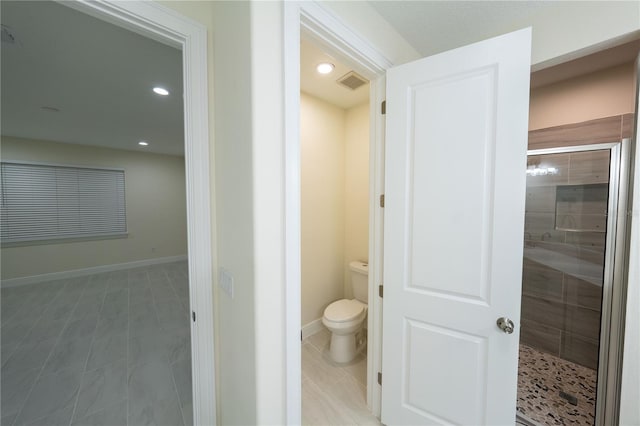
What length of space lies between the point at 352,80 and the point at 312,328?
2565mm

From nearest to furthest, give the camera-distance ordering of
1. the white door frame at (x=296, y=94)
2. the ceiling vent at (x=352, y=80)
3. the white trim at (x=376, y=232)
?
the white door frame at (x=296, y=94) < the white trim at (x=376, y=232) < the ceiling vent at (x=352, y=80)

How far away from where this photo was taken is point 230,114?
0.93 metres

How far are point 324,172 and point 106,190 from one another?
5.23 m

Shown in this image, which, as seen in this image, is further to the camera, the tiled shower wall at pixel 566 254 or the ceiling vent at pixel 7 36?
the tiled shower wall at pixel 566 254

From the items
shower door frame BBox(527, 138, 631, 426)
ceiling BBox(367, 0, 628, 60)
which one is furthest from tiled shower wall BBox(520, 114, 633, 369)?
ceiling BBox(367, 0, 628, 60)

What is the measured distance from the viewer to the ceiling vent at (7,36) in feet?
4.74

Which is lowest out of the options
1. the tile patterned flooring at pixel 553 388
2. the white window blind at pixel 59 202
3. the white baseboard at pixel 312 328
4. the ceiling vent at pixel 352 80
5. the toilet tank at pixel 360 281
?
the tile patterned flooring at pixel 553 388

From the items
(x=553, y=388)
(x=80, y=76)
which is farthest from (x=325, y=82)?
(x=553, y=388)

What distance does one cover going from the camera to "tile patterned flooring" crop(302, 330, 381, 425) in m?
1.50

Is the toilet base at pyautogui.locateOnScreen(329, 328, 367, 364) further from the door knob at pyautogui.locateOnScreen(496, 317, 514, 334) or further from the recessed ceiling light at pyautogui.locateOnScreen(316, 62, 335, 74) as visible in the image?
the recessed ceiling light at pyautogui.locateOnScreen(316, 62, 335, 74)

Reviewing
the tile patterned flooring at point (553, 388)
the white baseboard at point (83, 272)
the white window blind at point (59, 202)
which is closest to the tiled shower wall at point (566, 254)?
the tile patterned flooring at point (553, 388)

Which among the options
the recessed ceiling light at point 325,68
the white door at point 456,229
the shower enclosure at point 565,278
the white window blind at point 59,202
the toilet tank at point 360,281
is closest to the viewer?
the white door at point 456,229

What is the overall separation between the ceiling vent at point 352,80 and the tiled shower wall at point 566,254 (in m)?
1.69

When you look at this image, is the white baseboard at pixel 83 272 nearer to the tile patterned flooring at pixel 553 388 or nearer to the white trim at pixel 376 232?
the white trim at pixel 376 232
